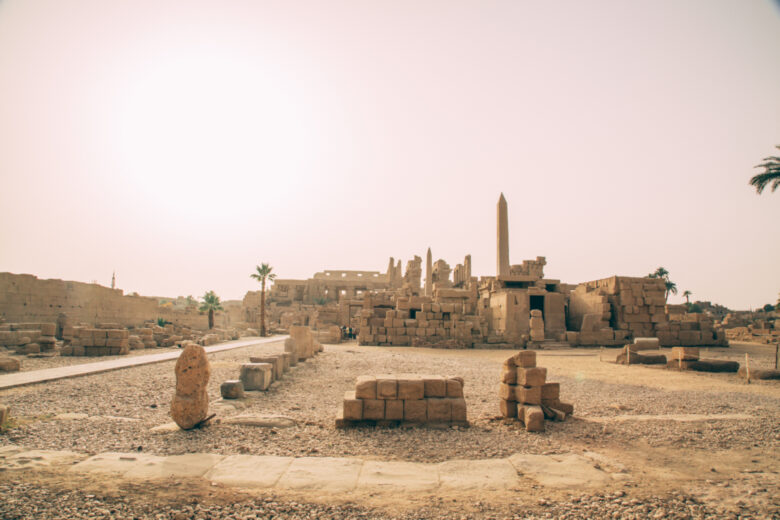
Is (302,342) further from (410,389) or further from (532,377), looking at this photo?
(532,377)

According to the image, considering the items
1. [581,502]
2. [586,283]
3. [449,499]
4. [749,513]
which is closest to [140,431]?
[449,499]

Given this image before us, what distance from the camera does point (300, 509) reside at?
360 cm

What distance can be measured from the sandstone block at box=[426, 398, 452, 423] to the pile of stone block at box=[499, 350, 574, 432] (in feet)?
3.29

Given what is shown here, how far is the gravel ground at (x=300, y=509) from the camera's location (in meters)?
3.49

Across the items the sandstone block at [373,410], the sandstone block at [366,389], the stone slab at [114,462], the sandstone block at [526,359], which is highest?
the sandstone block at [526,359]

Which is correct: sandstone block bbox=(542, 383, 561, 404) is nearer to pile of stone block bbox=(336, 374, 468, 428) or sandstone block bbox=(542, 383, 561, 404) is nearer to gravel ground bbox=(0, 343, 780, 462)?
gravel ground bbox=(0, 343, 780, 462)

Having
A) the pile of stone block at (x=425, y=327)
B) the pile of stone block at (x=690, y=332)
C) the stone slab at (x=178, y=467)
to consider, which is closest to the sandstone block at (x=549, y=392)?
the stone slab at (x=178, y=467)

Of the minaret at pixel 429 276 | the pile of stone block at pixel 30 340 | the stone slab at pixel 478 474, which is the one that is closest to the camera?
the stone slab at pixel 478 474

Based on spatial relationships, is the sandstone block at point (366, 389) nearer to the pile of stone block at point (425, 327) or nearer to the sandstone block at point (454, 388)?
the sandstone block at point (454, 388)

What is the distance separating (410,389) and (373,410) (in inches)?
23.4

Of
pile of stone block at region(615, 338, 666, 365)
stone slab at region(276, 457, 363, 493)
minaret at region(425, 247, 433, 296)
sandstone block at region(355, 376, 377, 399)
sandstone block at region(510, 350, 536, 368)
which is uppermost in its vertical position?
minaret at region(425, 247, 433, 296)

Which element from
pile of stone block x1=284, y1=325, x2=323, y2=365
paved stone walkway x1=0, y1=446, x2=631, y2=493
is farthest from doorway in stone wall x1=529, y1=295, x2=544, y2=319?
paved stone walkway x1=0, y1=446, x2=631, y2=493

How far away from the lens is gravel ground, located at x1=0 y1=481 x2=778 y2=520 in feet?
11.5

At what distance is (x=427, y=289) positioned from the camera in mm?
42344
